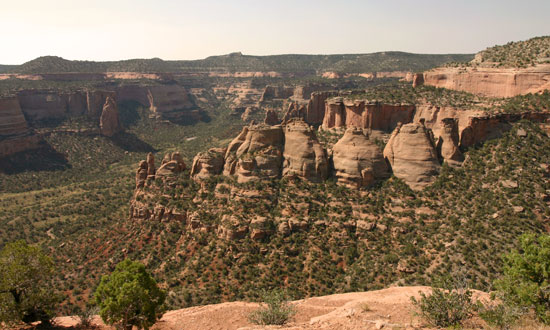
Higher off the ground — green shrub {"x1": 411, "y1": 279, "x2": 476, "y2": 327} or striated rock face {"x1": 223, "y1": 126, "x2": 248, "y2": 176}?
striated rock face {"x1": 223, "y1": 126, "x2": 248, "y2": 176}

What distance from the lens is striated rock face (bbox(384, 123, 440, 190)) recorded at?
1682 inches

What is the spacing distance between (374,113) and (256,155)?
695 inches

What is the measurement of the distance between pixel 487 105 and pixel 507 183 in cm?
1331

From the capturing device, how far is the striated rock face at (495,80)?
46.6m

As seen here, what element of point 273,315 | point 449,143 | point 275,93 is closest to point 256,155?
point 449,143

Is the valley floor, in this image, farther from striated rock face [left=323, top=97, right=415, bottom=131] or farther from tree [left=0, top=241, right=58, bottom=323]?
striated rock face [left=323, top=97, right=415, bottom=131]

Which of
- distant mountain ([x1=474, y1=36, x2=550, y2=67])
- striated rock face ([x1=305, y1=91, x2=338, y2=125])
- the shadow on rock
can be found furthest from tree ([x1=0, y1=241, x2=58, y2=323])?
the shadow on rock

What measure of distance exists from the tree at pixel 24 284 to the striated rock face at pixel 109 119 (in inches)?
3922

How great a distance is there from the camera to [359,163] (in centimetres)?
4381

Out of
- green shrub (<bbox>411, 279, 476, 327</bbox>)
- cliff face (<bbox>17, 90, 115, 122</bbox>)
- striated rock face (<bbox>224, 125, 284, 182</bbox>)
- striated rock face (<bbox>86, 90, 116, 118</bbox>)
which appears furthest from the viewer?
striated rock face (<bbox>86, 90, 116, 118</bbox>)

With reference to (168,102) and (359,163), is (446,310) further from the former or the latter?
(168,102)

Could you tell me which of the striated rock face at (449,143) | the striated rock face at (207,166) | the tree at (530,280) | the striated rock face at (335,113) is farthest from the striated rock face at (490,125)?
the striated rock face at (207,166)

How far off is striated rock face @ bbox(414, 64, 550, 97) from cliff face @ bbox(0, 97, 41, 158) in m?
98.6

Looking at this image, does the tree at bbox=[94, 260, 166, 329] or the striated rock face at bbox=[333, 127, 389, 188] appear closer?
the tree at bbox=[94, 260, 166, 329]
